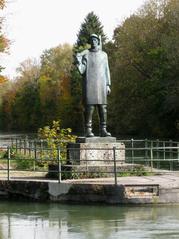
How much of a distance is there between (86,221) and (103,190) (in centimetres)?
208

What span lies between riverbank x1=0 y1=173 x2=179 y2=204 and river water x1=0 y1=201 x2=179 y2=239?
294 mm

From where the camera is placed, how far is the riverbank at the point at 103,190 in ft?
49.3

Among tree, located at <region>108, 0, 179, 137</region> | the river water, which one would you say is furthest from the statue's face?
tree, located at <region>108, 0, 179, 137</region>

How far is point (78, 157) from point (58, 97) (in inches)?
3346

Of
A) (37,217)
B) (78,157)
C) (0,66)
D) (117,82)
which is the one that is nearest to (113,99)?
(117,82)

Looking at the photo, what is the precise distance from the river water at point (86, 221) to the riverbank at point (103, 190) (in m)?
0.29

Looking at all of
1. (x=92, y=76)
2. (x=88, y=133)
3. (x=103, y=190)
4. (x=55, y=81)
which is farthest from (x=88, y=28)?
(x=103, y=190)

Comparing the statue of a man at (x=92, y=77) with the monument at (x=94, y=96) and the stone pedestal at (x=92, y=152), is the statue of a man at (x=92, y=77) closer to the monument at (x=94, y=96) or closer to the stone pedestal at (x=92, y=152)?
the monument at (x=94, y=96)

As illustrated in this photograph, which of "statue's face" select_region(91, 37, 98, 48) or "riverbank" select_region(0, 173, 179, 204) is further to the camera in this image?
"statue's face" select_region(91, 37, 98, 48)

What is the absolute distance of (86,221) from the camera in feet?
43.3

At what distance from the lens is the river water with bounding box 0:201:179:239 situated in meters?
11.6

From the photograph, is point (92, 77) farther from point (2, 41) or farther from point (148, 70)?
point (148, 70)

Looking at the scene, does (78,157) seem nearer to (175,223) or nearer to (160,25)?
(175,223)

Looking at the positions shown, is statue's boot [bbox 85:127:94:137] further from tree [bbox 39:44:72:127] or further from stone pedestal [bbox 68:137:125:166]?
tree [bbox 39:44:72:127]
